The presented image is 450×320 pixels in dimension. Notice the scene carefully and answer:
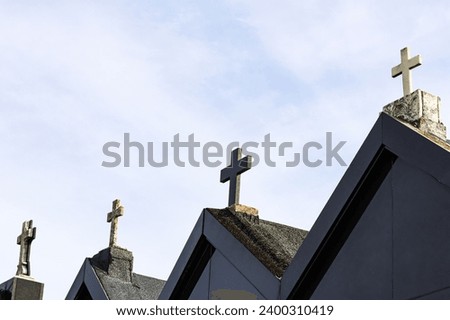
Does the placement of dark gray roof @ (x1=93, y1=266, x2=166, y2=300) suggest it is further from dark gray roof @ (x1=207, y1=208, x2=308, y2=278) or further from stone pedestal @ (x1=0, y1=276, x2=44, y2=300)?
dark gray roof @ (x1=207, y1=208, x2=308, y2=278)

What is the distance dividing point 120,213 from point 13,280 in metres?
2.04

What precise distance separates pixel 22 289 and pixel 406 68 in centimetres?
770

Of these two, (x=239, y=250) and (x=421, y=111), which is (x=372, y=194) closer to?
(x=421, y=111)

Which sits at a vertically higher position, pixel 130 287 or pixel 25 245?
pixel 25 245

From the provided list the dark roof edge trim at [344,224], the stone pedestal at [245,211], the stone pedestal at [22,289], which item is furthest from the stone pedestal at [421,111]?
the stone pedestal at [22,289]

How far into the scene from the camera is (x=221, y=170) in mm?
12461

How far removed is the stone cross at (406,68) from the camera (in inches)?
384

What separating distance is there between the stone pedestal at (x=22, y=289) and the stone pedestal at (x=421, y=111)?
7.43 m

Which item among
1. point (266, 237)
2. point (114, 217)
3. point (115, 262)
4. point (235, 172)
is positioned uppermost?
point (114, 217)

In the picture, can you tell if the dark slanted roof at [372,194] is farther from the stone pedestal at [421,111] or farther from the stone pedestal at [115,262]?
the stone pedestal at [115,262]

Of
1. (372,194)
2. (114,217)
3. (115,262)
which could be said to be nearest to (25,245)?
(114,217)

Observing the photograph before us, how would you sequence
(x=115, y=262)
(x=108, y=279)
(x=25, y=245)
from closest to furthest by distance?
(x=108, y=279) → (x=115, y=262) → (x=25, y=245)

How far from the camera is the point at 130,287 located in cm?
1449
